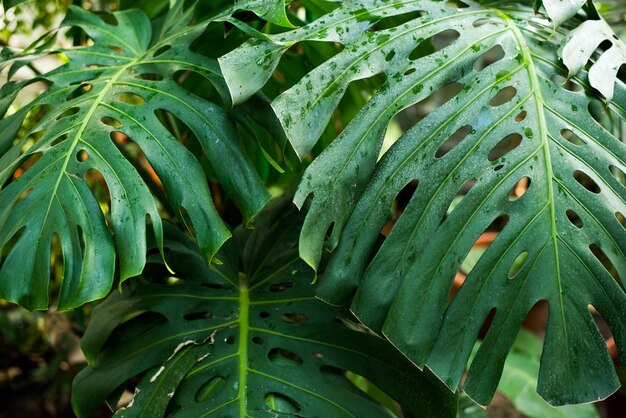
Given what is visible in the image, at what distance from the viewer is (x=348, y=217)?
0.86 m

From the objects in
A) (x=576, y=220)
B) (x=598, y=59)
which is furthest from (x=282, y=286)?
(x=576, y=220)

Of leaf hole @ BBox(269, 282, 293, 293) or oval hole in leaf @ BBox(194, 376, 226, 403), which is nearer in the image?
oval hole in leaf @ BBox(194, 376, 226, 403)

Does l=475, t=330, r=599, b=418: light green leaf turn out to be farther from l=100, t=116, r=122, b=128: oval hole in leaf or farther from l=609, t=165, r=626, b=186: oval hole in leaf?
l=100, t=116, r=122, b=128: oval hole in leaf

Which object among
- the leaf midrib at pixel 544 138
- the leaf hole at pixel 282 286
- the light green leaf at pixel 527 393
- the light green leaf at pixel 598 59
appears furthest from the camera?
the light green leaf at pixel 527 393

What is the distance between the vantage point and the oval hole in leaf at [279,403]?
3.08ft

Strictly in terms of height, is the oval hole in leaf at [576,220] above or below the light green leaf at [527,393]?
above

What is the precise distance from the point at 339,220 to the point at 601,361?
0.34 meters

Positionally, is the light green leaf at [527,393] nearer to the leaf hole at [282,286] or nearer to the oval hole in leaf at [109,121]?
the leaf hole at [282,286]

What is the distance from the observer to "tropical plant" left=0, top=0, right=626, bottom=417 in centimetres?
81

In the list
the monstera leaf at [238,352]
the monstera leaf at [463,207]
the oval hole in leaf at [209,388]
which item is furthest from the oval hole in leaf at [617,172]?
the oval hole in leaf at [209,388]

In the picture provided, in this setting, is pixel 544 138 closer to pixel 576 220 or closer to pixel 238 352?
pixel 238 352

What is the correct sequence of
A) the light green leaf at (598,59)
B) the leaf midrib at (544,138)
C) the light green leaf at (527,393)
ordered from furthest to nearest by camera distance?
the light green leaf at (527,393) → the light green leaf at (598,59) → the leaf midrib at (544,138)

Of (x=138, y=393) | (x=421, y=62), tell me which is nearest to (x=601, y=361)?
(x=421, y=62)

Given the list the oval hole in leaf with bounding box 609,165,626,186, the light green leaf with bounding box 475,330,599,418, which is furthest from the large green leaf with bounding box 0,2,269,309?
the light green leaf with bounding box 475,330,599,418
